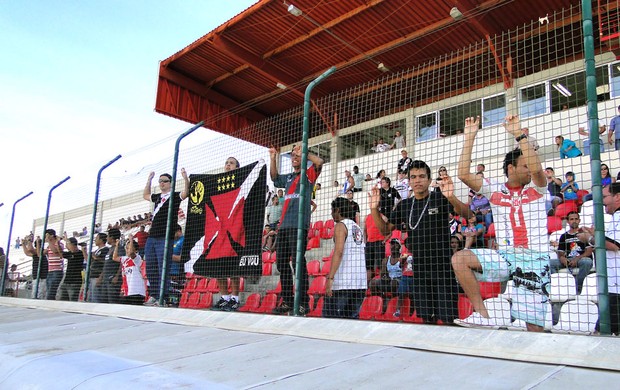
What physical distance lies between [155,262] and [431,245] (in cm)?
414

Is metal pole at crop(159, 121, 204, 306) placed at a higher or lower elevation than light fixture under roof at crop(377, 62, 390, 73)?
lower

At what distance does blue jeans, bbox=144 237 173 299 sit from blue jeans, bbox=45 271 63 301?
3256 millimetres

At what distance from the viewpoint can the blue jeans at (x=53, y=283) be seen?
346 inches

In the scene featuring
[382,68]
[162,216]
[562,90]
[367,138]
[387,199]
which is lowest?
[162,216]

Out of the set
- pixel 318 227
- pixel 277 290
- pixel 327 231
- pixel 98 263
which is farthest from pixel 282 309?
pixel 98 263

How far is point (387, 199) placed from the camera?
5.33 metres

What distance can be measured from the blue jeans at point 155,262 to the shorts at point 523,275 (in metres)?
4.07

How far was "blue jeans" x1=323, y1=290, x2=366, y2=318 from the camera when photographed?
4598 millimetres

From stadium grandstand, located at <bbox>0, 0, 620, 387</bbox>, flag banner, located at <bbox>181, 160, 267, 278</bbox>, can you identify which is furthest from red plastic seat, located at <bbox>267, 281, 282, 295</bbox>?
flag banner, located at <bbox>181, 160, 267, 278</bbox>

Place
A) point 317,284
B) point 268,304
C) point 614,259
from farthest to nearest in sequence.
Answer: point 317,284, point 268,304, point 614,259

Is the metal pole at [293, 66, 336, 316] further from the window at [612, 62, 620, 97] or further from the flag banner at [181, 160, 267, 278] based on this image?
the window at [612, 62, 620, 97]

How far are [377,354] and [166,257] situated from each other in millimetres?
3909

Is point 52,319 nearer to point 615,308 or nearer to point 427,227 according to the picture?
point 427,227

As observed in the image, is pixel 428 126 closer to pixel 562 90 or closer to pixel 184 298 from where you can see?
pixel 562 90
